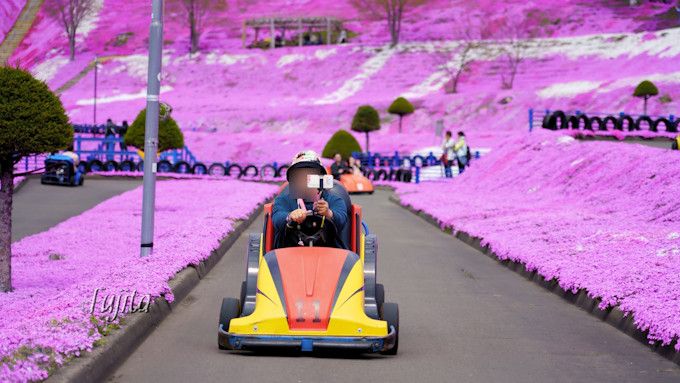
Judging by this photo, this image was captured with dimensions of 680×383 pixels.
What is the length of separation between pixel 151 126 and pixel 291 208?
6297 mm

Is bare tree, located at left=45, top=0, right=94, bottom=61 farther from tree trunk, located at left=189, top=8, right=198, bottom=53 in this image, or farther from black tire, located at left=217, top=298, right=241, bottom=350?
black tire, located at left=217, top=298, right=241, bottom=350

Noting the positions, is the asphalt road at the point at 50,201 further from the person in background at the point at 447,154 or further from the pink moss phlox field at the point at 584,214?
the person in background at the point at 447,154

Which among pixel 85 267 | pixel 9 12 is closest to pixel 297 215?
pixel 85 267

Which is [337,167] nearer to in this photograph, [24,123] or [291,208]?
[24,123]

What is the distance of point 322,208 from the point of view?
29.8 ft

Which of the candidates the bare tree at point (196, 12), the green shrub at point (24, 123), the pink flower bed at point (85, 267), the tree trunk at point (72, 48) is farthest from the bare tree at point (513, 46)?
the green shrub at point (24, 123)

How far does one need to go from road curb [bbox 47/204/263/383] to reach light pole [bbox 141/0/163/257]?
3.28ft

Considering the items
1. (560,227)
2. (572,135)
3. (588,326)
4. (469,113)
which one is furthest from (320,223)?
(469,113)

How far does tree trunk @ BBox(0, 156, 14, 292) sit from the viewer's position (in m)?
15.5

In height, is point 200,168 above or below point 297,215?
below

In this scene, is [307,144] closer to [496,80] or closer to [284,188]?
[496,80]

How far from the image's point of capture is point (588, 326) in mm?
11477

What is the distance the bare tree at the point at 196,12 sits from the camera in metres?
114

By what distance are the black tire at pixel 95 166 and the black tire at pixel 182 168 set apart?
11.1 feet
